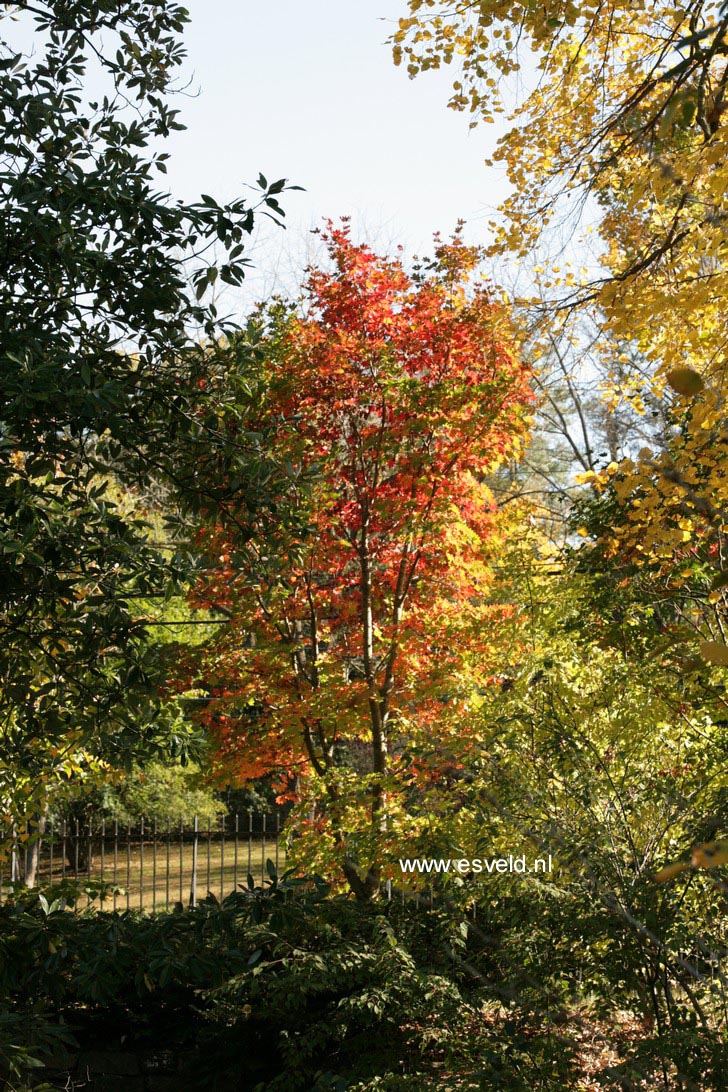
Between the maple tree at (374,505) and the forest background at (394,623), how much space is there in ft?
0.09

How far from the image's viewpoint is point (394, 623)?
6172 mm

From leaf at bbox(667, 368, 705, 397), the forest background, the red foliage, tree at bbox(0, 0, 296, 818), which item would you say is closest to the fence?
the red foliage

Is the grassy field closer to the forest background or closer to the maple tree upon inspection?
the maple tree

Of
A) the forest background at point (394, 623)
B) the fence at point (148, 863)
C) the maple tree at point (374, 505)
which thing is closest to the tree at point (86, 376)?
the forest background at point (394, 623)

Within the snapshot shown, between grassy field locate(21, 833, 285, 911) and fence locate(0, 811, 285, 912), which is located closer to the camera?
fence locate(0, 811, 285, 912)

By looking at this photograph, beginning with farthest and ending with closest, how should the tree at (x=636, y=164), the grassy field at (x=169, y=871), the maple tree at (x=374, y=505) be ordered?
the grassy field at (x=169, y=871) < the maple tree at (x=374, y=505) < the tree at (x=636, y=164)

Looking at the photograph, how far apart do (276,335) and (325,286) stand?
17.4 inches

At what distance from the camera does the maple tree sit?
5.75 m

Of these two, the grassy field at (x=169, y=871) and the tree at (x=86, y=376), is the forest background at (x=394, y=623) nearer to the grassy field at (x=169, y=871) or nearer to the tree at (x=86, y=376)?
the tree at (x=86, y=376)

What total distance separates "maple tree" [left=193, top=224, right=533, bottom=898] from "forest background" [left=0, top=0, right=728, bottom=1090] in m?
0.03

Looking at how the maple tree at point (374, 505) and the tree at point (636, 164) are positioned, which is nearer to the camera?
the tree at point (636, 164)

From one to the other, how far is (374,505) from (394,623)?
0.78 m

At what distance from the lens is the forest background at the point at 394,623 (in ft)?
10.9

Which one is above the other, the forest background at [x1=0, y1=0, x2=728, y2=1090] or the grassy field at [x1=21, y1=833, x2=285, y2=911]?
the forest background at [x1=0, y1=0, x2=728, y2=1090]
